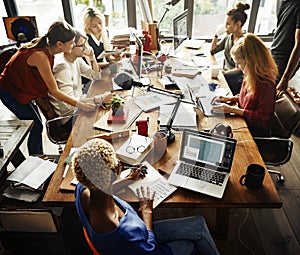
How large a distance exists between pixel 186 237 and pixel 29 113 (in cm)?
168

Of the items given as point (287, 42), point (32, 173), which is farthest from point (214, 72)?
point (32, 173)

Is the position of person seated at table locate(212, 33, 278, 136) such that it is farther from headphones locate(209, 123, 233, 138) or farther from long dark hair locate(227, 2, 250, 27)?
long dark hair locate(227, 2, 250, 27)

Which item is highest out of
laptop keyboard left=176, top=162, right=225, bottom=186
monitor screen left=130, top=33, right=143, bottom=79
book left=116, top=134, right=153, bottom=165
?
monitor screen left=130, top=33, right=143, bottom=79

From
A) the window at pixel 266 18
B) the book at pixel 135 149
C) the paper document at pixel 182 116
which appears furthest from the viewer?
the window at pixel 266 18

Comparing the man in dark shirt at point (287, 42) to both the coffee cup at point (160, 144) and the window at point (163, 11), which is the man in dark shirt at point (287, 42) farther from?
the window at point (163, 11)

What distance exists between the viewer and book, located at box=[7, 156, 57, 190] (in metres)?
1.80

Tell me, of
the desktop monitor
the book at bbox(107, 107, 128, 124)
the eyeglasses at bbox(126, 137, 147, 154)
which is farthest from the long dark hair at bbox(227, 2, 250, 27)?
the desktop monitor

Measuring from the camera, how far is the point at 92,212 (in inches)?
47.9

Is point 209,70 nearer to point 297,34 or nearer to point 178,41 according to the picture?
point 178,41

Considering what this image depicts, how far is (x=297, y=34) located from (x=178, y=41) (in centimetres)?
109

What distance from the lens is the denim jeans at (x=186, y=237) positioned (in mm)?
1511

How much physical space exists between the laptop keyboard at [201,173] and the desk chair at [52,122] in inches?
46.3

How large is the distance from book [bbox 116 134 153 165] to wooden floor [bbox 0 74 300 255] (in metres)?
0.76

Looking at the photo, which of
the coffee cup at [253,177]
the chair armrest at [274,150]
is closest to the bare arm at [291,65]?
the chair armrest at [274,150]
